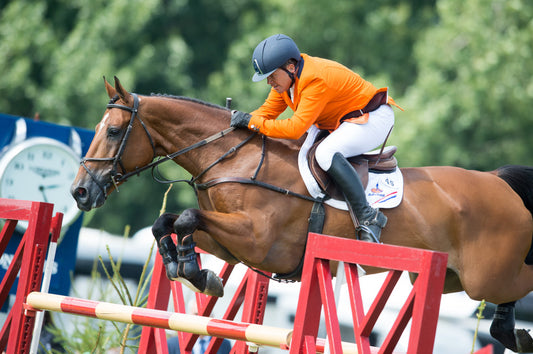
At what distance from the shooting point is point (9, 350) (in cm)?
416

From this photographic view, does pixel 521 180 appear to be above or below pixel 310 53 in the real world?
below

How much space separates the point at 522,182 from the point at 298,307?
2.49 metres

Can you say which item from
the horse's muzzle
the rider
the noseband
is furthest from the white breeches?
the horse's muzzle

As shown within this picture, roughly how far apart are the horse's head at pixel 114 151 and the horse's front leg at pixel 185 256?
0.41 m

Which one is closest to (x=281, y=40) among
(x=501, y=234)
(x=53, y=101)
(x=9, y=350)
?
(x=501, y=234)

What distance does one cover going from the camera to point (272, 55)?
4.11 metres

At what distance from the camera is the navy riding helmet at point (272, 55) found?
4102 mm

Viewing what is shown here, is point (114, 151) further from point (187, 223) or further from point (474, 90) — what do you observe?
point (474, 90)

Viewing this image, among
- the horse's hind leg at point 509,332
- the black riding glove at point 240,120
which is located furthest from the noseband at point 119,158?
the horse's hind leg at point 509,332

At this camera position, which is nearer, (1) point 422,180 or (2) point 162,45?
(1) point 422,180

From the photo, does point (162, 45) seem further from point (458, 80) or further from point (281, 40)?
point (281, 40)

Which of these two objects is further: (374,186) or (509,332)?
(509,332)

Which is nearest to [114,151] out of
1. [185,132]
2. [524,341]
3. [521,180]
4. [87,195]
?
[87,195]

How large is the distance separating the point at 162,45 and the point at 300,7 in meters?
3.40
